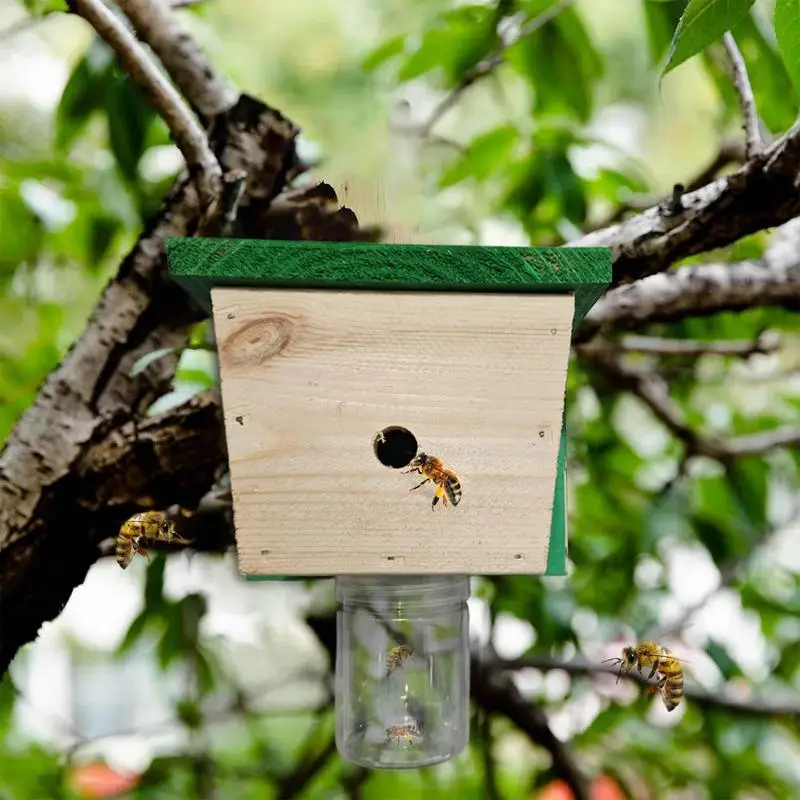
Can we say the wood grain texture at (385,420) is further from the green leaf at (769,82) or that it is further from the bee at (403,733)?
the green leaf at (769,82)

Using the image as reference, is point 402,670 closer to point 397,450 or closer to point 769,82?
point 397,450

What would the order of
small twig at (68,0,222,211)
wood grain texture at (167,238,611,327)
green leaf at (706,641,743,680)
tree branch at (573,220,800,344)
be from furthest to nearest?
green leaf at (706,641,743,680) → tree branch at (573,220,800,344) → small twig at (68,0,222,211) → wood grain texture at (167,238,611,327)

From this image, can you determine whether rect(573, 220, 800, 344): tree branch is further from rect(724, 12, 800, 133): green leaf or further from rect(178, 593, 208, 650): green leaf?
rect(178, 593, 208, 650): green leaf

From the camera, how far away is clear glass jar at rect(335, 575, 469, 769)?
903 mm

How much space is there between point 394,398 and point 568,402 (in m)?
0.78

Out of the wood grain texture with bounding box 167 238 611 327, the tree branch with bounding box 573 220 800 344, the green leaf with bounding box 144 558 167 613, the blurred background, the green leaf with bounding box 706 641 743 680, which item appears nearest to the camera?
the wood grain texture with bounding box 167 238 611 327

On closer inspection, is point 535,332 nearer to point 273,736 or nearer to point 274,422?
point 274,422

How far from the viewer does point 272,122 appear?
102 centimetres

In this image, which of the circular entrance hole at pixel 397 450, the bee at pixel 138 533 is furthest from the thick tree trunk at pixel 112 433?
the circular entrance hole at pixel 397 450

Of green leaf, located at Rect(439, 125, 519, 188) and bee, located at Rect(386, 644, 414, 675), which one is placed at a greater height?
green leaf, located at Rect(439, 125, 519, 188)

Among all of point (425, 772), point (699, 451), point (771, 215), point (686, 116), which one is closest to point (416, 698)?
point (771, 215)

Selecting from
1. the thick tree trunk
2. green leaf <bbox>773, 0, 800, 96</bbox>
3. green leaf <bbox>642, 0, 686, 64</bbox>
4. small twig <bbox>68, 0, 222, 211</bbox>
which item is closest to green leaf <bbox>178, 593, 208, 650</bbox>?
the thick tree trunk

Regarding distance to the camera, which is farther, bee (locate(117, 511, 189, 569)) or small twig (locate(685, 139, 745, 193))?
small twig (locate(685, 139, 745, 193))

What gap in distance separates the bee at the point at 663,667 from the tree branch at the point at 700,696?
43cm
